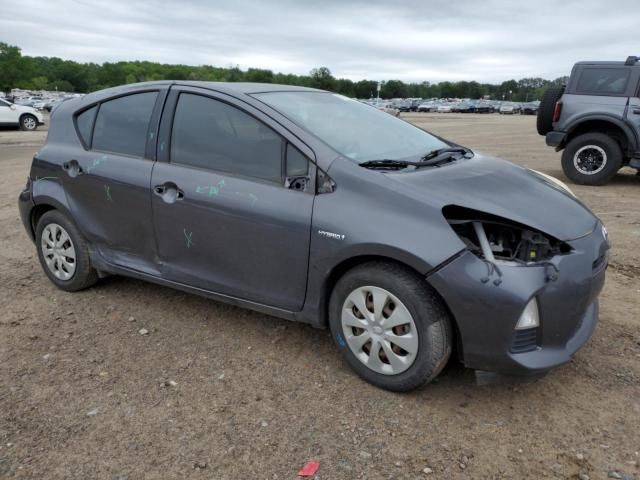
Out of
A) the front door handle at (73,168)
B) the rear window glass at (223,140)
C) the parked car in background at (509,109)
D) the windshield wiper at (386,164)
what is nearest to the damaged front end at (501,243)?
the windshield wiper at (386,164)

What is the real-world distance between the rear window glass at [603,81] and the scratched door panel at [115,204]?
8027 mm

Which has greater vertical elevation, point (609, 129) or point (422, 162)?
point (609, 129)

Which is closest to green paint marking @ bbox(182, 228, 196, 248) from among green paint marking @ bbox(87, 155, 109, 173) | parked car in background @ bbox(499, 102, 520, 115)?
green paint marking @ bbox(87, 155, 109, 173)

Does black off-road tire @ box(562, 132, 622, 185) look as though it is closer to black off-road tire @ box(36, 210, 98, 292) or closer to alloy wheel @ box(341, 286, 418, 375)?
alloy wheel @ box(341, 286, 418, 375)

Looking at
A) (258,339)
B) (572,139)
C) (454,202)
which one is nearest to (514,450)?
(454,202)

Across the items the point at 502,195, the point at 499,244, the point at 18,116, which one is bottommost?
the point at 18,116

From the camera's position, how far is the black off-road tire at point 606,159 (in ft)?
29.0

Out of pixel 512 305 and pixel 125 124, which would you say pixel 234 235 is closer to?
pixel 125 124

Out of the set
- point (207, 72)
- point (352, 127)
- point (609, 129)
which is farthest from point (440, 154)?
point (207, 72)

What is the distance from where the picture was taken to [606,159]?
29.2 ft

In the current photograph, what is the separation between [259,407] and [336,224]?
1.06 metres

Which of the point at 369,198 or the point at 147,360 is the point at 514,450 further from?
the point at 147,360

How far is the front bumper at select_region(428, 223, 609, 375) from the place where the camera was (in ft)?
8.52

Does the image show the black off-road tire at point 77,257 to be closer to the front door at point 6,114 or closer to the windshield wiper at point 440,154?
the windshield wiper at point 440,154
